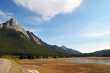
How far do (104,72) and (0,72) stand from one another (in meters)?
33.2

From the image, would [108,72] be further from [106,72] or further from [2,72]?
[2,72]

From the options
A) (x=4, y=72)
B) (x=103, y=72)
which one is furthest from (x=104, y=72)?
(x=4, y=72)

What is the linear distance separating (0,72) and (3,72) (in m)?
0.32

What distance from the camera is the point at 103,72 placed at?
5197 cm

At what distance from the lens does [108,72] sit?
169ft

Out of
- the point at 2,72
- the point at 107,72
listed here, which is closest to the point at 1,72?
the point at 2,72

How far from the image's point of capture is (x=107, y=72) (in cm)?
5144

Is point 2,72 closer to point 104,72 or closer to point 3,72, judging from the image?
point 3,72

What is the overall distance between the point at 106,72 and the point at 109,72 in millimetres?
658

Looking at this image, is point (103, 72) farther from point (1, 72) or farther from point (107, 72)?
point (1, 72)

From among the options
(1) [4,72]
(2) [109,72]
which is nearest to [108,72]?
(2) [109,72]

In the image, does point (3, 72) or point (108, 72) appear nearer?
point (3, 72)

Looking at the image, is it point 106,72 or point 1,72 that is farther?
point 106,72

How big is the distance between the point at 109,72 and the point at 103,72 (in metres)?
1.32
